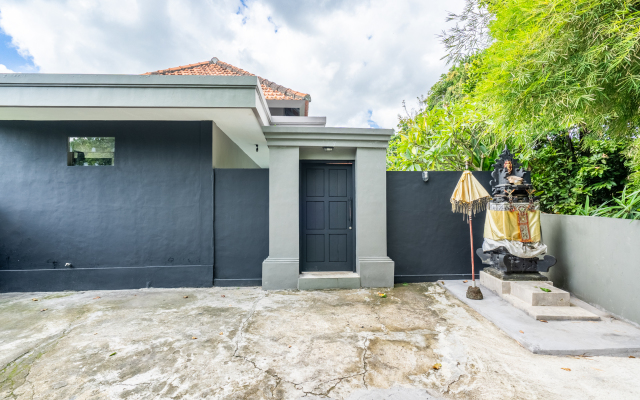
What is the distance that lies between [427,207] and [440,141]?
220 centimetres

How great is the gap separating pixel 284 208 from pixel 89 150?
3.67 meters

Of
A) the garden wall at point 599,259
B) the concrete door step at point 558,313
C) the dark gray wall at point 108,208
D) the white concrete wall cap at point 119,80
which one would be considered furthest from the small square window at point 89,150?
the garden wall at point 599,259

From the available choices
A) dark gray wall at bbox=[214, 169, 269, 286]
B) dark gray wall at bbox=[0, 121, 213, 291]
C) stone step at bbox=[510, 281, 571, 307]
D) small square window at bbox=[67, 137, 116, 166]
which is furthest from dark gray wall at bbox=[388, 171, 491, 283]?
small square window at bbox=[67, 137, 116, 166]

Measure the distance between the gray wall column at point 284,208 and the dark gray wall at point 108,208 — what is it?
1157mm

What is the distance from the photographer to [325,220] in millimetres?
5148

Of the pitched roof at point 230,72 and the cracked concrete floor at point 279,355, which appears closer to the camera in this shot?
the cracked concrete floor at point 279,355

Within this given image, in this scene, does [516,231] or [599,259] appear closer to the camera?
[599,259]

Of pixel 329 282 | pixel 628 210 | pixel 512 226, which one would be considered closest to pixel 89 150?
pixel 329 282

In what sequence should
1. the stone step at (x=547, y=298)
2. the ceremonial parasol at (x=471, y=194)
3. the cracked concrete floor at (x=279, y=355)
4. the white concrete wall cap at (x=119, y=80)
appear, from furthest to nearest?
the ceremonial parasol at (x=471, y=194) → the white concrete wall cap at (x=119, y=80) → the stone step at (x=547, y=298) → the cracked concrete floor at (x=279, y=355)

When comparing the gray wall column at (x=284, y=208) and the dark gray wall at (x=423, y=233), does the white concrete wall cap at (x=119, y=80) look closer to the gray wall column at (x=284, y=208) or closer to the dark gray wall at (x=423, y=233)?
the gray wall column at (x=284, y=208)

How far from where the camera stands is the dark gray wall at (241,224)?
16.1ft

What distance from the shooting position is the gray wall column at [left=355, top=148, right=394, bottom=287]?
476 centimetres

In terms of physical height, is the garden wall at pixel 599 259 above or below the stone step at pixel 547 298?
above

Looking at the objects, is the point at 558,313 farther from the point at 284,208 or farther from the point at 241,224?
the point at 241,224
